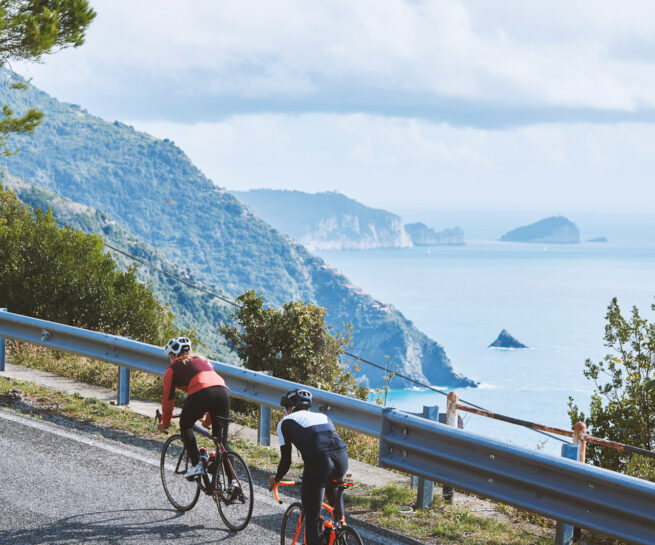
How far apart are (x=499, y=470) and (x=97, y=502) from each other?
3125mm

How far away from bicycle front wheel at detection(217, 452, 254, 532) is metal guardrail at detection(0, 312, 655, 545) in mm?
1286

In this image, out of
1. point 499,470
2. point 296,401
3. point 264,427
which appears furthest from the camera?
point 264,427

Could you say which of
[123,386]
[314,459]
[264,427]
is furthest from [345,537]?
[123,386]

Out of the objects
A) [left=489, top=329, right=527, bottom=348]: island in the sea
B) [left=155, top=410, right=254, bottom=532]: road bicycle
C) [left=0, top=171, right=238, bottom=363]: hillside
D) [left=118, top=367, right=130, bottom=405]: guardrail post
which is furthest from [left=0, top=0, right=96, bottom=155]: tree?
[left=489, top=329, right=527, bottom=348]: island in the sea

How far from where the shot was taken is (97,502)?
6.29 m

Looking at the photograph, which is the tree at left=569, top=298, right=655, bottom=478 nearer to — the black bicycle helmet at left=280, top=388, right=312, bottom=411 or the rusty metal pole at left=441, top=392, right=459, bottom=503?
the rusty metal pole at left=441, top=392, right=459, bottom=503

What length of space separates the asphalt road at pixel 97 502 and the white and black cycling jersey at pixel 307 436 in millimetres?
1115

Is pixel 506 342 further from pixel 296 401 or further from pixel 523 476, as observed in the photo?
pixel 296 401

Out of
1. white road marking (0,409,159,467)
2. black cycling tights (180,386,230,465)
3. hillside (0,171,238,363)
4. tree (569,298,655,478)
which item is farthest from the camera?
hillside (0,171,238,363)

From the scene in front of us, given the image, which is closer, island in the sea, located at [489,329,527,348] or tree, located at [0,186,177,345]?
tree, located at [0,186,177,345]

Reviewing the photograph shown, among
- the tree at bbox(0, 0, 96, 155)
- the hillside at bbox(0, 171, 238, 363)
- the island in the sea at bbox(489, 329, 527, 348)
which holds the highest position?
the tree at bbox(0, 0, 96, 155)

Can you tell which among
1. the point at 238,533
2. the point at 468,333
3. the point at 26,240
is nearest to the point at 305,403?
the point at 238,533

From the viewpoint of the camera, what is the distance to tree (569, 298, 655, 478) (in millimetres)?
8461

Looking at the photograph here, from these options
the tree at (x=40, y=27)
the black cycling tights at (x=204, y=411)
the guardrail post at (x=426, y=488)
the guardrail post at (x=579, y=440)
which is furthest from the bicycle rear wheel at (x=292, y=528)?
the tree at (x=40, y=27)
